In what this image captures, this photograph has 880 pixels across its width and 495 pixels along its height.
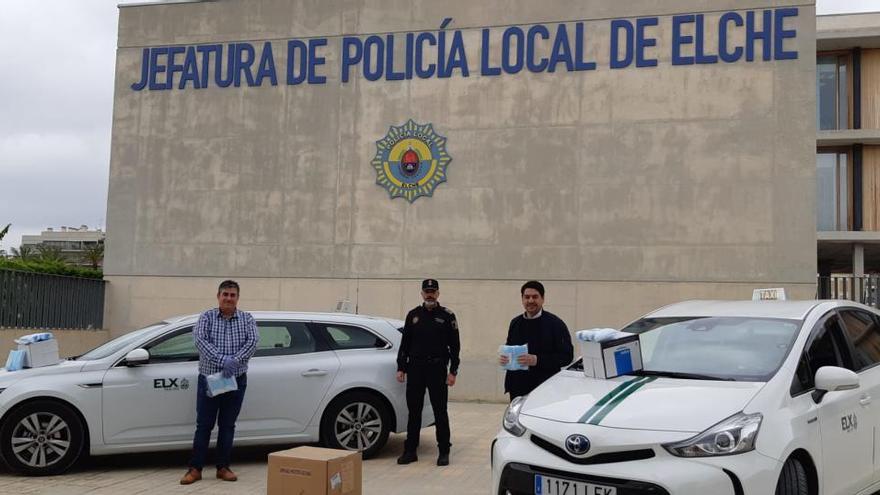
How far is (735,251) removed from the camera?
46.9 ft

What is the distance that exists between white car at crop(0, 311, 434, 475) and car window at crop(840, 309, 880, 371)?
4.39 meters

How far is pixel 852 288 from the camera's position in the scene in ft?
51.9

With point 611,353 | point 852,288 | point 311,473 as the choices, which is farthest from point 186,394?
point 852,288

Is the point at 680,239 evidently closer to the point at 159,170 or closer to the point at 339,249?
the point at 339,249

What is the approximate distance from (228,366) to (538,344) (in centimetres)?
276

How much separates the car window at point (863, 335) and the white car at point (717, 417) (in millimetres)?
18

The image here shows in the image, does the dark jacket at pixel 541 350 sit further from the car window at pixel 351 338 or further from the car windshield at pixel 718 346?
the car window at pixel 351 338

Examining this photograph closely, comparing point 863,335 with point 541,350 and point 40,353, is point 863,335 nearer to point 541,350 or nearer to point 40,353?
point 541,350

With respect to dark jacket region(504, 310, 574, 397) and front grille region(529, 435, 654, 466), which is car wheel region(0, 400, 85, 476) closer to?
dark jacket region(504, 310, 574, 397)

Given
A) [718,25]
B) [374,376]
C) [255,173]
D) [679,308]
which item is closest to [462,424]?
[374,376]

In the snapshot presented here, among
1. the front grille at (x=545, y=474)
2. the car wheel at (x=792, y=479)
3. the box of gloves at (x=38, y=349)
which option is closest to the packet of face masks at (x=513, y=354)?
the front grille at (x=545, y=474)

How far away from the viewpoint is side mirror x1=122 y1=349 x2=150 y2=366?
7945 mm

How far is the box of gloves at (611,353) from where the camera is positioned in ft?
17.9

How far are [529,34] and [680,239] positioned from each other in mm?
4698
